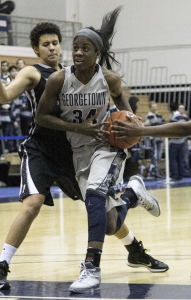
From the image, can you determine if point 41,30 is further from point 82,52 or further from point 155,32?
point 155,32

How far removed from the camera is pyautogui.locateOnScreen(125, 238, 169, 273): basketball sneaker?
3.52 m

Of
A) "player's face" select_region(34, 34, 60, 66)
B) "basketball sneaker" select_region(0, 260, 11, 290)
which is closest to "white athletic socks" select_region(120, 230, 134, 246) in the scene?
"basketball sneaker" select_region(0, 260, 11, 290)

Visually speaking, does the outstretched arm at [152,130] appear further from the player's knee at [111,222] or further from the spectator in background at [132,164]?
the spectator in background at [132,164]

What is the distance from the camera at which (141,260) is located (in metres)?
3.58

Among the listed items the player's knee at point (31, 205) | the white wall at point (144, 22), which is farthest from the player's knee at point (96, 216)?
the white wall at point (144, 22)

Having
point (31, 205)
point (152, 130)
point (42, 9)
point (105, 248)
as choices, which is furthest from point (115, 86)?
point (42, 9)

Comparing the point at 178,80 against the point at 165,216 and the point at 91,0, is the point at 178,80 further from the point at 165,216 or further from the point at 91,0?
the point at 165,216

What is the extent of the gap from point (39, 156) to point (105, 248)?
128 cm

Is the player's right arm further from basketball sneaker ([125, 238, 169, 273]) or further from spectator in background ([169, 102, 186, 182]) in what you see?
spectator in background ([169, 102, 186, 182])

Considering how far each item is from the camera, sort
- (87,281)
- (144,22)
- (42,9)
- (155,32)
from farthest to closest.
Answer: (42,9)
(144,22)
(155,32)
(87,281)

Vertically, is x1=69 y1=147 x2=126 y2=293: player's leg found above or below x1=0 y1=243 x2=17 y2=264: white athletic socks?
above

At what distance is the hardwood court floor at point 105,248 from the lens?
11.0ft

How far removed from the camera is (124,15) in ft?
54.9

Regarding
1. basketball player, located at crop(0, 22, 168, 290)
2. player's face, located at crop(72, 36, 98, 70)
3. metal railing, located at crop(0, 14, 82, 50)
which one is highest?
metal railing, located at crop(0, 14, 82, 50)
